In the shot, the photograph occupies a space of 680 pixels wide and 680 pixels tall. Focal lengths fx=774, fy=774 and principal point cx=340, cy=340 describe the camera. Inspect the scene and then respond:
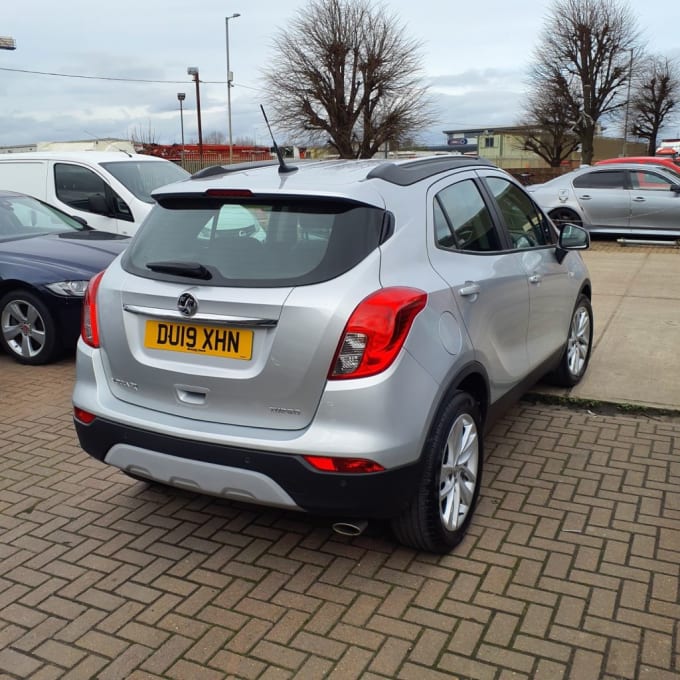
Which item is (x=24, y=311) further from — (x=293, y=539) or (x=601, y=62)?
(x=601, y=62)

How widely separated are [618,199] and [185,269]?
13.3 meters

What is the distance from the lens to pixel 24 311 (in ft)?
21.9

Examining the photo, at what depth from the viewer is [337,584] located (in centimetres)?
323

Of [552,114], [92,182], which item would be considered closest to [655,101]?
[552,114]

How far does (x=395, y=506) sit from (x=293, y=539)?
0.78 m

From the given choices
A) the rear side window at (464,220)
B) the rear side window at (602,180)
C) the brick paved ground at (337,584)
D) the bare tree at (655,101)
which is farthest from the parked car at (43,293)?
the bare tree at (655,101)

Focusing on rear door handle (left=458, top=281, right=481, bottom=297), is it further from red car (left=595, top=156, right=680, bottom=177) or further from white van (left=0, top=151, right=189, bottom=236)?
red car (left=595, top=156, right=680, bottom=177)

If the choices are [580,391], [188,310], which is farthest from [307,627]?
[580,391]

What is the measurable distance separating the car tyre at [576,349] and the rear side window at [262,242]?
2.75 meters

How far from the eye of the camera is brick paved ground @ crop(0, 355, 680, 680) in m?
2.73

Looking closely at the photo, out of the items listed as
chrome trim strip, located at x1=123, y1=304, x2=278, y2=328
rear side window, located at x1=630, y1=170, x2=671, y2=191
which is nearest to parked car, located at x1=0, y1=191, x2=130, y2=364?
chrome trim strip, located at x1=123, y1=304, x2=278, y2=328

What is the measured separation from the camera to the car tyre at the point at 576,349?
553cm

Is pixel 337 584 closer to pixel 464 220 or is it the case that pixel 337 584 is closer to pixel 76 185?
pixel 464 220

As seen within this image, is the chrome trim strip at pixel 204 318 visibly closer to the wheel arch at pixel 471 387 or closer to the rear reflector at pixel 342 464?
the rear reflector at pixel 342 464
